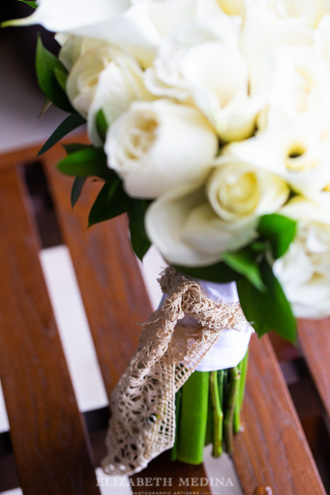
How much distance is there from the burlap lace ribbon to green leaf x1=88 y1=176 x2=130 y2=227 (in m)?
0.14

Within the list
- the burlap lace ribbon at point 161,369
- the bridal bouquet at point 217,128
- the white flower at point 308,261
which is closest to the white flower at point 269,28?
the bridal bouquet at point 217,128

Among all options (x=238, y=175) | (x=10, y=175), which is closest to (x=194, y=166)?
(x=238, y=175)

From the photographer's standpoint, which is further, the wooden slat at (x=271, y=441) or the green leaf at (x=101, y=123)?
the wooden slat at (x=271, y=441)

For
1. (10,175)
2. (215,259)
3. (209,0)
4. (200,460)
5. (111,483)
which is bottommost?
(111,483)

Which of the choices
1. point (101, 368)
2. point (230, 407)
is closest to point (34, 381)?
point (101, 368)

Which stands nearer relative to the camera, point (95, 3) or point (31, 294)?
point (95, 3)

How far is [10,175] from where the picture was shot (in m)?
1.09

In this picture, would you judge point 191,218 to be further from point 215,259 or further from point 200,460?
point 200,460

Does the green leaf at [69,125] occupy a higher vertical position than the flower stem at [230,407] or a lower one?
higher

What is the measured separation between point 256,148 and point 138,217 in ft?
0.40

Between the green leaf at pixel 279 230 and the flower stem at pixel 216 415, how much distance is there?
0.34m

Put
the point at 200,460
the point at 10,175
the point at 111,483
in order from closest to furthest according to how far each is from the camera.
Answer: the point at 200,460
the point at 111,483
the point at 10,175

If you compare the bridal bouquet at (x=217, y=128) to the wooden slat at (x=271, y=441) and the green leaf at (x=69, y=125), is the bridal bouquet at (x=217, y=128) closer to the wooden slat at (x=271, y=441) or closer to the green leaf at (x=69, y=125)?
the green leaf at (x=69, y=125)

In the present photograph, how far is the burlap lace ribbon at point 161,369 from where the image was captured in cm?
60
